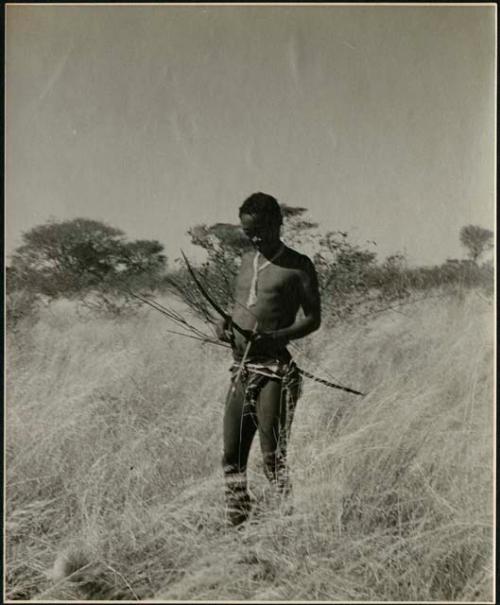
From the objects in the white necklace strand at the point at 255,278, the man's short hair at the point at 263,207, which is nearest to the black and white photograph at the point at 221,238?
the man's short hair at the point at 263,207

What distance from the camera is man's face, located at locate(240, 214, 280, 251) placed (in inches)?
130

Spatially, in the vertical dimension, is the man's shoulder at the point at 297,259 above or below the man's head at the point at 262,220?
below

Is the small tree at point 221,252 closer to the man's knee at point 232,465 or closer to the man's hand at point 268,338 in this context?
the man's hand at point 268,338

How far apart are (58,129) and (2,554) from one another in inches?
85.1

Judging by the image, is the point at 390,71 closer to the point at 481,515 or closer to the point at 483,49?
the point at 483,49

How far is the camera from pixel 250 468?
10.9 ft

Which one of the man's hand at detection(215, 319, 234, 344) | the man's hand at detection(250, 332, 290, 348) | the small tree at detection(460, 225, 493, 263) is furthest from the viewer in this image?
the small tree at detection(460, 225, 493, 263)

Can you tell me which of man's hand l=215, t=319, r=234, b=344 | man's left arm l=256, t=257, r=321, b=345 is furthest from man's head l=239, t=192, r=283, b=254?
man's hand l=215, t=319, r=234, b=344

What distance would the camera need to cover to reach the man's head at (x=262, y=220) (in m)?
3.30

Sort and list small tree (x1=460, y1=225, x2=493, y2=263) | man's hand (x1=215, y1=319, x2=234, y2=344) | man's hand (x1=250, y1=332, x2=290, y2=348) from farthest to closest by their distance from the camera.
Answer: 1. small tree (x1=460, y1=225, x2=493, y2=263)
2. man's hand (x1=215, y1=319, x2=234, y2=344)
3. man's hand (x1=250, y1=332, x2=290, y2=348)

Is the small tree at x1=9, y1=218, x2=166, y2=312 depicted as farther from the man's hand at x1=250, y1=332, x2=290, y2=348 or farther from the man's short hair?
the man's hand at x1=250, y1=332, x2=290, y2=348

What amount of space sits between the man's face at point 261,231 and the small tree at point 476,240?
3.12 feet

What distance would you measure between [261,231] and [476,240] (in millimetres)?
1094

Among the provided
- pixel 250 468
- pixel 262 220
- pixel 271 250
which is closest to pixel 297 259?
pixel 271 250
